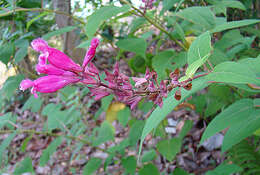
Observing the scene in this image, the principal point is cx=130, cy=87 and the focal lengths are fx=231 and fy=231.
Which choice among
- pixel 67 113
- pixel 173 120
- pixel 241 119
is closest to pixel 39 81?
pixel 241 119

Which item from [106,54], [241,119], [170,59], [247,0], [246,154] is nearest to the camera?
[241,119]

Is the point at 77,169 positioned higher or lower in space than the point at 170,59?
lower

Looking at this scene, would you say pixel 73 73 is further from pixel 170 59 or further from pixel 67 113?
pixel 67 113

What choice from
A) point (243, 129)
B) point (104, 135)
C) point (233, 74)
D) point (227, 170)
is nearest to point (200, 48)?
point (233, 74)

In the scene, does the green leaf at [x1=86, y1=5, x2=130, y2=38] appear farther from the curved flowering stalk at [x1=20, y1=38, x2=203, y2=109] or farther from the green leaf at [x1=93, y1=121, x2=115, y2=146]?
the green leaf at [x1=93, y1=121, x2=115, y2=146]

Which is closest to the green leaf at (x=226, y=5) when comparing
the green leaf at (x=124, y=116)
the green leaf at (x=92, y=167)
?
the green leaf at (x=124, y=116)

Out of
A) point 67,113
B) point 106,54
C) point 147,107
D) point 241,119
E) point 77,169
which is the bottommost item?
point 77,169

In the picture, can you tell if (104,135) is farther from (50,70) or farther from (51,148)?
(50,70)
